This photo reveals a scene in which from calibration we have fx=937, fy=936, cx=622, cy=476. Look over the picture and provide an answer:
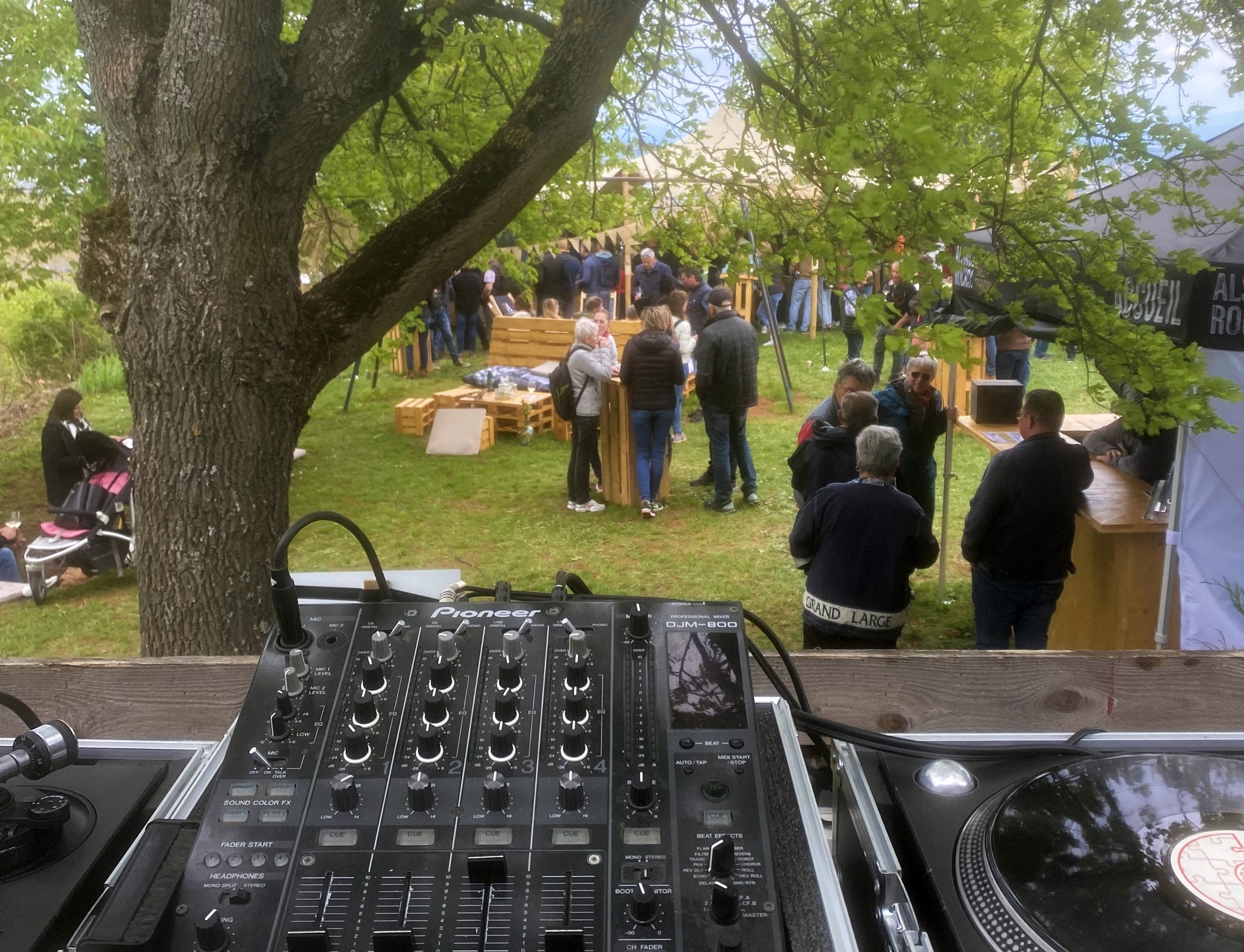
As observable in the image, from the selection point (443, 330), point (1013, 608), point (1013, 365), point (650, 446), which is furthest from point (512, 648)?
point (443, 330)

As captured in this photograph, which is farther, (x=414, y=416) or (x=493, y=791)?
(x=414, y=416)

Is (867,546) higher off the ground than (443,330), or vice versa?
(443,330)

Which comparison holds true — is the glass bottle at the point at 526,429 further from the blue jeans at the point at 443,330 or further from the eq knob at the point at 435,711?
the eq knob at the point at 435,711

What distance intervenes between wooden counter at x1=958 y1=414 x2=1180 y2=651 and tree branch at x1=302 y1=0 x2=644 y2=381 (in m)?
3.39

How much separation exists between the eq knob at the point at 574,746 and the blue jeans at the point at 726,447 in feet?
24.0

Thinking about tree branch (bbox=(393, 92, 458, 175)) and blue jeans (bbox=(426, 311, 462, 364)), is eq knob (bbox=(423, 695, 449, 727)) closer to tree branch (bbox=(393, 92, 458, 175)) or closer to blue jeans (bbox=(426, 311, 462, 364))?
tree branch (bbox=(393, 92, 458, 175))

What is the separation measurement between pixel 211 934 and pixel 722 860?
1.51 feet

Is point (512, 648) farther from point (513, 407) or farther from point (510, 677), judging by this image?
point (513, 407)

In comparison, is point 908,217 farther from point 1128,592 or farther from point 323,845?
point 1128,592

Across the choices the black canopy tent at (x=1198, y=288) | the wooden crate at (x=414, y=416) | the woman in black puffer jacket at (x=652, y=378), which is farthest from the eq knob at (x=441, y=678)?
the wooden crate at (x=414, y=416)

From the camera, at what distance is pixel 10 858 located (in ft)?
2.99

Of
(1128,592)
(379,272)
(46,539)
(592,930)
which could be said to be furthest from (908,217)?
(46,539)

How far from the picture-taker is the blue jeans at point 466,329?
14.9 metres

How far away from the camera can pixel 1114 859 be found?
825 mm
